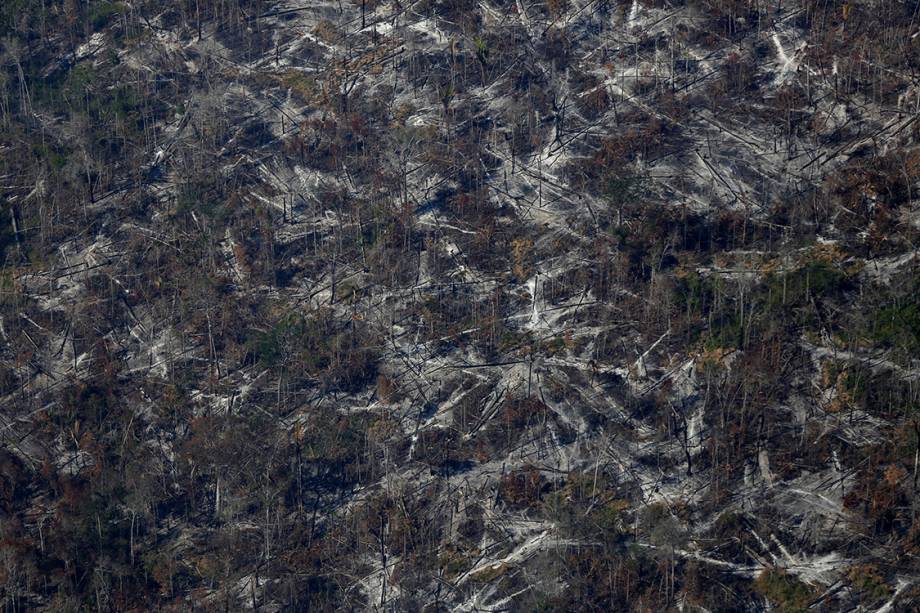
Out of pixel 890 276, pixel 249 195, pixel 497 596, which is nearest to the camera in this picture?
pixel 497 596

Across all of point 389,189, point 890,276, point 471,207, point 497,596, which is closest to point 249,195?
point 389,189

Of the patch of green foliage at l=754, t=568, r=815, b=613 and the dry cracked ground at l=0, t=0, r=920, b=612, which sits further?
the dry cracked ground at l=0, t=0, r=920, b=612

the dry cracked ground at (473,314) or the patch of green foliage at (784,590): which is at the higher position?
the dry cracked ground at (473,314)

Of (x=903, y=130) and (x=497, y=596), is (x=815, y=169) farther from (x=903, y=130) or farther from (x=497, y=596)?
(x=497, y=596)

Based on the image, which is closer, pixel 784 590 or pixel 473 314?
pixel 784 590

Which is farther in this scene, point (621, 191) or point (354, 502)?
point (621, 191)

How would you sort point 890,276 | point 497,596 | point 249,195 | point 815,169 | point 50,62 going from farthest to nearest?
point 50,62
point 249,195
point 815,169
point 890,276
point 497,596

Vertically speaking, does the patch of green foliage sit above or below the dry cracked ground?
below

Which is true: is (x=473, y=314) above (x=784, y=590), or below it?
above
